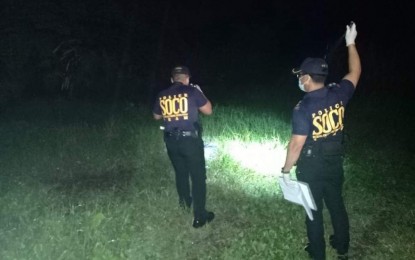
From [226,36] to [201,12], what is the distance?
2689 millimetres

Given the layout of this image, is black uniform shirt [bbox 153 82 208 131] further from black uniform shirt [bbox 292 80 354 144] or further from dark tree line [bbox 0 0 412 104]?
dark tree line [bbox 0 0 412 104]

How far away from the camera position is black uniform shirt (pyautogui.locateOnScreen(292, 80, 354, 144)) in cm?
395

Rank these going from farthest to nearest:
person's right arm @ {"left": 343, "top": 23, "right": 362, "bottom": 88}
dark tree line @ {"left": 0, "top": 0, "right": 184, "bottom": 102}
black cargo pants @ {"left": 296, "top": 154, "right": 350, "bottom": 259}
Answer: dark tree line @ {"left": 0, "top": 0, "right": 184, "bottom": 102}, person's right arm @ {"left": 343, "top": 23, "right": 362, "bottom": 88}, black cargo pants @ {"left": 296, "top": 154, "right": 350, "bottom": 259}

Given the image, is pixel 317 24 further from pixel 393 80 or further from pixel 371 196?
pixel 371 196

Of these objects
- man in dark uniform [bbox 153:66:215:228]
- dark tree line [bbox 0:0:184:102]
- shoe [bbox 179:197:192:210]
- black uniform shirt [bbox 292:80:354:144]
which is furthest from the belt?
dark tree line [bbox 0:0:184:102]

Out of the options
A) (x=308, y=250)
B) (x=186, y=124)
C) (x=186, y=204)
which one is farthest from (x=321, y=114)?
(x=186, y=204)

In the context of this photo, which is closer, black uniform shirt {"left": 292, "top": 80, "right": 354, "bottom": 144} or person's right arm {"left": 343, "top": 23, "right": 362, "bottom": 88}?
black uniform shirt {"left": 292, "top": 80, "right": 354, "bottom": 144}

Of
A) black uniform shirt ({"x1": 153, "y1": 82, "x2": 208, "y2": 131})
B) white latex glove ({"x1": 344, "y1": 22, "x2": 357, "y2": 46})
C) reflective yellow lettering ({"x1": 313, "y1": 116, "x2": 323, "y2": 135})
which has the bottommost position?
reflective yellow lettering ({"x1": 313, "y1": 116, "x2": 323, "y2": 135})

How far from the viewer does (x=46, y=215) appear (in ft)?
17.6

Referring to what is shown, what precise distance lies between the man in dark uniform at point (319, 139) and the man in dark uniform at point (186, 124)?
128 centimetres

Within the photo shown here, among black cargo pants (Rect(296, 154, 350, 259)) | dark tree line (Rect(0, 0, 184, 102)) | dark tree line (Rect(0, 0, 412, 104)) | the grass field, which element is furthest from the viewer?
dark tree line (Rect(0, 0, 412, 104))

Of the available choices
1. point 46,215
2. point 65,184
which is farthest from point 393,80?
point 46,215

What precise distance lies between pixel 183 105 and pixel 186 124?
23 centimetres

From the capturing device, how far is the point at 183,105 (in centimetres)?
509
